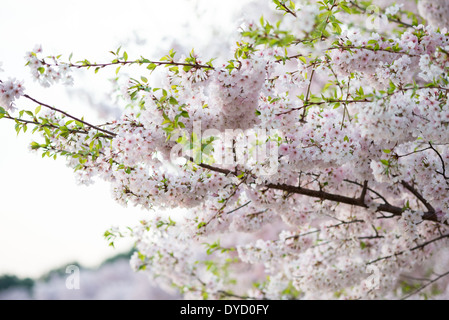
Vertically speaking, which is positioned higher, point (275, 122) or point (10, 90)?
point (10, 90)

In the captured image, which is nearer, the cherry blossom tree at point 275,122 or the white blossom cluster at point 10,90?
the cherry blossom tree at point 275,122

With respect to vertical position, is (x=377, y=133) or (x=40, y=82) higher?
(x=40, y=82)

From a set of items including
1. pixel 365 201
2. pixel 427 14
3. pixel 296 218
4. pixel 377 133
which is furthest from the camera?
pixel 296 218

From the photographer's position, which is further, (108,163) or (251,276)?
(251,276)

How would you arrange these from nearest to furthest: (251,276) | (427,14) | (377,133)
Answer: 1. (377,133)
2. (427,14)
3. (251,276)

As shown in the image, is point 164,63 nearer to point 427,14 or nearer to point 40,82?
point 40,82

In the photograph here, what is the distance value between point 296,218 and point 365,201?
0.90 m

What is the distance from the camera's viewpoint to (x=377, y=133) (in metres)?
2.52

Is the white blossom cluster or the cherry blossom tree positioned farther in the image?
the white blossom cluster
